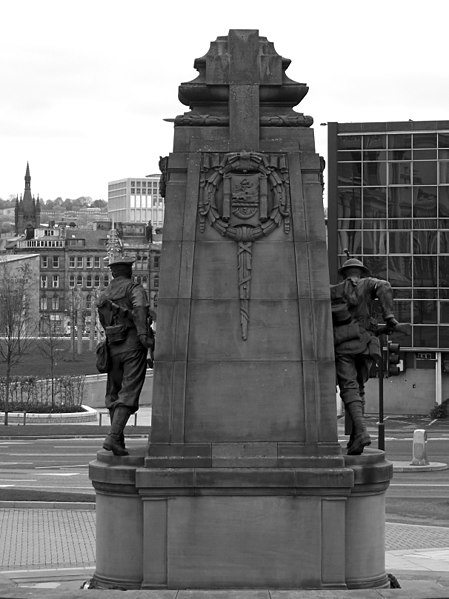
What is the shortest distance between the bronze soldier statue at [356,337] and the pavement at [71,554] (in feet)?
5.85

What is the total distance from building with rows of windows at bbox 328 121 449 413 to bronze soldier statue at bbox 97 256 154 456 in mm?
43675

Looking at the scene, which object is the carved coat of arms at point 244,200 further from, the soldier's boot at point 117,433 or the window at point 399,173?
the window at point 399,173

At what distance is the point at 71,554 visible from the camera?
20141 mm

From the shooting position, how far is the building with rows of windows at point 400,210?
190ft

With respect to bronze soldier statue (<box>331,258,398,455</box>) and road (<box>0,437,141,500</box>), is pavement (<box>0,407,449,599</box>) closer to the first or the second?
bronze soldier statue (<box>331,258,398,455</box>)

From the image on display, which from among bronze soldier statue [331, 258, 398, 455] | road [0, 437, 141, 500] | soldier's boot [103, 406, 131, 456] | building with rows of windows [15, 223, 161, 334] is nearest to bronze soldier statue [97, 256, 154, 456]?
soldier's boot [103, 406, 131, 456]

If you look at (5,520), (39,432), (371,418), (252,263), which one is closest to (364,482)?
(252,263)

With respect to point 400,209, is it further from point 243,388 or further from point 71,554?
point 243,388

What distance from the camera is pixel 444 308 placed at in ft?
191

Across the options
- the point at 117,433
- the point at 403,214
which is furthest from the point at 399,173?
the point at 117,433

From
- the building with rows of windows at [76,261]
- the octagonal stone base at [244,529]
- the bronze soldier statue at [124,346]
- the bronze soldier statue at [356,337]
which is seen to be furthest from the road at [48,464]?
the building with rows of windows at [76,261]

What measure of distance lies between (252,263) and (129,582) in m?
3.48

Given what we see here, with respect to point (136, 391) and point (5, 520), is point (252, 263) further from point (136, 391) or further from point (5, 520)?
point (5, 520)

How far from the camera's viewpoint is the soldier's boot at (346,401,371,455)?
1434cm
